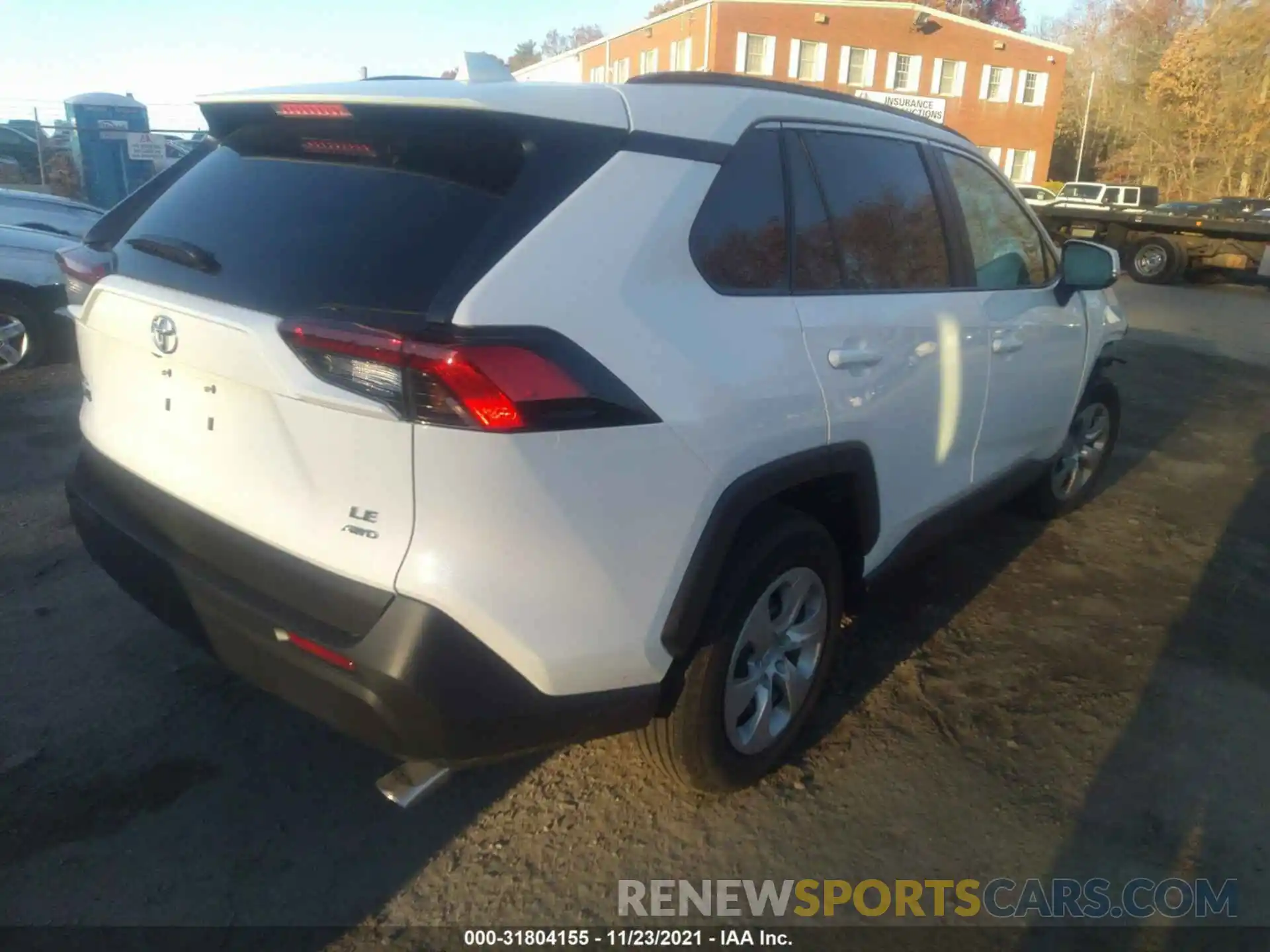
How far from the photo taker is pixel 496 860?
2.57 m

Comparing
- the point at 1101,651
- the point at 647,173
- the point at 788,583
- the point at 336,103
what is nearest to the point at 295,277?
the point at 336,103

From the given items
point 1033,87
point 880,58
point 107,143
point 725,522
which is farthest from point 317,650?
point 1033,87

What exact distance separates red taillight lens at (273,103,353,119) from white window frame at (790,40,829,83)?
39.7m

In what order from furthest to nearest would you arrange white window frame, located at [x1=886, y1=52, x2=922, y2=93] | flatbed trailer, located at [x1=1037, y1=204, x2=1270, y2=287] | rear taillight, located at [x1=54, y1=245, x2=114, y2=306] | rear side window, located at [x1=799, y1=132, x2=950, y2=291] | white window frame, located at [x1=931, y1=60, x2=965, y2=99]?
1. white window frame, located at [x1=931, y1=60, x2=965, y2=99]
2. white window frame, located at [x1=886, y1=52, x2=922, y2=93]
3. flatbed trailer, located at [x1=1037, y1=204, x2=1270, y2=287]
4. rear side window, located at [x1=799, y1=132, x2=950, y2=291]
5. rear taillight, located at [x1=54, y1=245, x2=114, y2=306]

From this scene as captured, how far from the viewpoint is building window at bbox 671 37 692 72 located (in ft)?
128

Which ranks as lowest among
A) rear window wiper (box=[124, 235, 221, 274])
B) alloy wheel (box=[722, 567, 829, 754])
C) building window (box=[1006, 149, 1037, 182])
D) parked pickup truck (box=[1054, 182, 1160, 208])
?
building window (box=[1006, 149, 1037, 182])

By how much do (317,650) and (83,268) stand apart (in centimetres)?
136

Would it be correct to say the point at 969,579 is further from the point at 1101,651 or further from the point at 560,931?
the point at 560,931

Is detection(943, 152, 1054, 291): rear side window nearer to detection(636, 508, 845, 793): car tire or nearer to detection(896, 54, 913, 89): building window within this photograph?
detection(636, 508, 845, 793): car tire

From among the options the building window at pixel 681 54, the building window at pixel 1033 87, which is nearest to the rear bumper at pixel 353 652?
the building window at pixel 681 54

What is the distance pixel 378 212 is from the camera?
217cm

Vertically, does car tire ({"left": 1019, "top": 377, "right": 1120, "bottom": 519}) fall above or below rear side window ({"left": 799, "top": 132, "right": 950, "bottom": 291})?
below

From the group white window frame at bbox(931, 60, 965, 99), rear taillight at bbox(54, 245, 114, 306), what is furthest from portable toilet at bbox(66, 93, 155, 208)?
white window frame at bbox(931, 60, 965, 99)

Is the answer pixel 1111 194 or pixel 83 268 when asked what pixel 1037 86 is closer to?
pixel 1111 194
